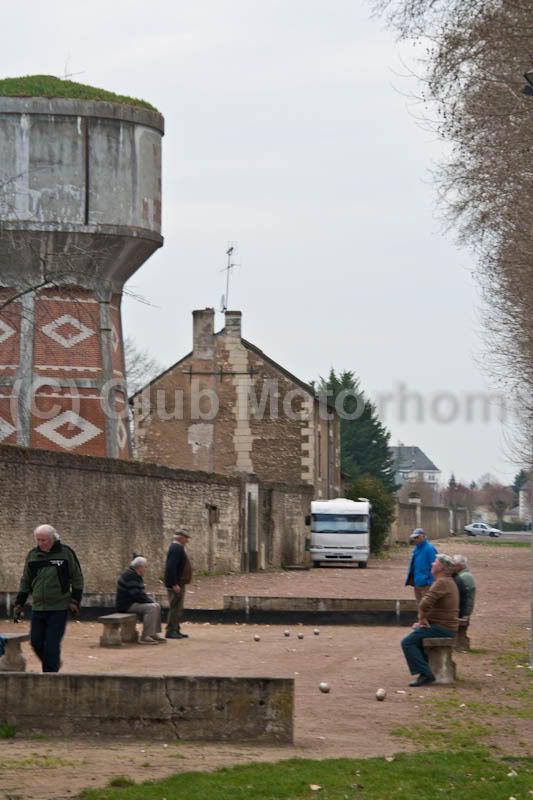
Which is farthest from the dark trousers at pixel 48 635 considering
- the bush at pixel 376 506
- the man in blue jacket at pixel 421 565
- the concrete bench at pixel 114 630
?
the bush at pixel 376 506

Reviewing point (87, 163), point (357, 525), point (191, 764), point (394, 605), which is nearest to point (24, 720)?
point (191, 764)

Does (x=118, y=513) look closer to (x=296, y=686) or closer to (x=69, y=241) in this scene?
(x=69, y=241)

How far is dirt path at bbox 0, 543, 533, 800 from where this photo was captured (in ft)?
39.5

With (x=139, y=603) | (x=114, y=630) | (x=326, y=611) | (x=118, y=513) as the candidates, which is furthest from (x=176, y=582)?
(x=118, y=513)

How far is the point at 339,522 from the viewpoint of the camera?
56688mm

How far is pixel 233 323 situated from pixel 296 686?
163 ft

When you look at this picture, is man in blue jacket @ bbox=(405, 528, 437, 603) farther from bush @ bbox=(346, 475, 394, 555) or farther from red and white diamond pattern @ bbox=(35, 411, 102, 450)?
bush @ bbox=(346, 475, 394, 555)

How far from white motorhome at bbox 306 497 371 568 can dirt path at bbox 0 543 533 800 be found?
19.9 meters

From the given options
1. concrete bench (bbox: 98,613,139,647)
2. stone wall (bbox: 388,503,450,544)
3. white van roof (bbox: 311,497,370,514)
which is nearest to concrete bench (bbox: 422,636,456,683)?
concrete bench (bbox: 98,613,139,647)

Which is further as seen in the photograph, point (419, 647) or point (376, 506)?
point (376, 506)

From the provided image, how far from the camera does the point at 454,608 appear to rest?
1839 centimetres

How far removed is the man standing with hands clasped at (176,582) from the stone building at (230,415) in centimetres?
4168

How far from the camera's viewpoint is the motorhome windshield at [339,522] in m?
56.5

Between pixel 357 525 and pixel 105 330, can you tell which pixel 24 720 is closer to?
pixel 105 330
